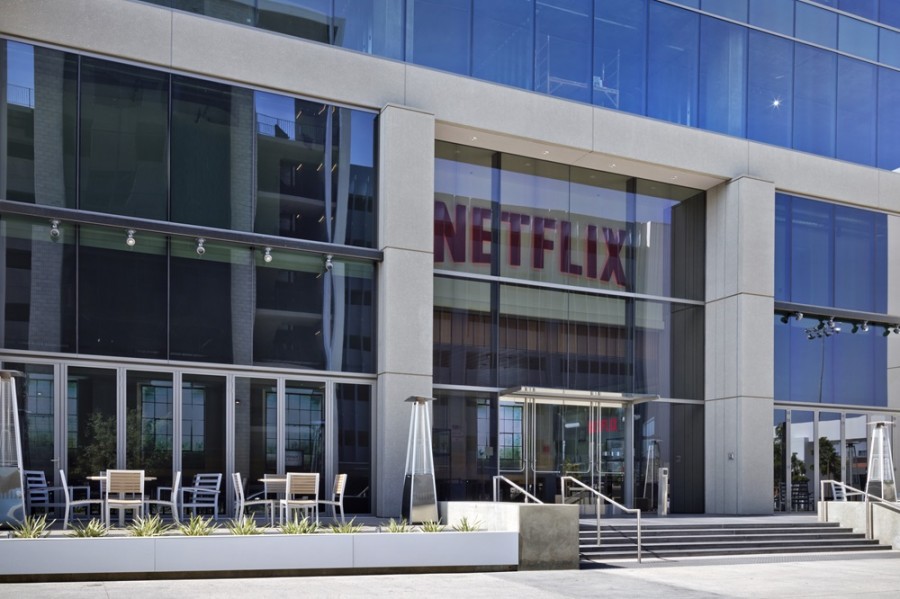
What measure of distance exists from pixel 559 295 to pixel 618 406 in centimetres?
280

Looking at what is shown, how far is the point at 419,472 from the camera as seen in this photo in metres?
16.0

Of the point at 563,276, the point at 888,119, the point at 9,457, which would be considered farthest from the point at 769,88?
the point at 9,457

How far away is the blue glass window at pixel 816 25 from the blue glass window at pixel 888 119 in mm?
1858

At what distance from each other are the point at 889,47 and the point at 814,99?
3109 mm

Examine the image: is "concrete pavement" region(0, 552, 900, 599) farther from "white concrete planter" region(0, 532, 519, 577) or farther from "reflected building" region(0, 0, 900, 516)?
"reflected building" region(0, 0, 900, 516)

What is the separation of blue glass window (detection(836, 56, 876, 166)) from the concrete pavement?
1266 centimetres

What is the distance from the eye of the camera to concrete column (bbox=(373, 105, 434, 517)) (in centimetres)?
1728

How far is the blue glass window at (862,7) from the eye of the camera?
24422 mm

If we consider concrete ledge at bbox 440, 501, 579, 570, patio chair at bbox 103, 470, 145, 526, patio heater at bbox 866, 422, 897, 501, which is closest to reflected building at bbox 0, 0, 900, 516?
patio chair at bbox 103, 470, 145, 526

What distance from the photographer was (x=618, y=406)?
69.3ft

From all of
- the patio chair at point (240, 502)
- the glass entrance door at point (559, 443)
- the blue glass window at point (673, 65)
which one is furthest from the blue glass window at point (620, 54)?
the patio chair at point (240, 502)

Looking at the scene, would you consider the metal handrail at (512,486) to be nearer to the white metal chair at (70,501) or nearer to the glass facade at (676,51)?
the white metal chair at (70,501)

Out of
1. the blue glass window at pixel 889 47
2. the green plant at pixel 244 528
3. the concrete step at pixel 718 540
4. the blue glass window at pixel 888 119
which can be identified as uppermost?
the blue glass window at pixel 889 47

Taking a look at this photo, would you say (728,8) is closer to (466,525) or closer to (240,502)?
(466,525)
